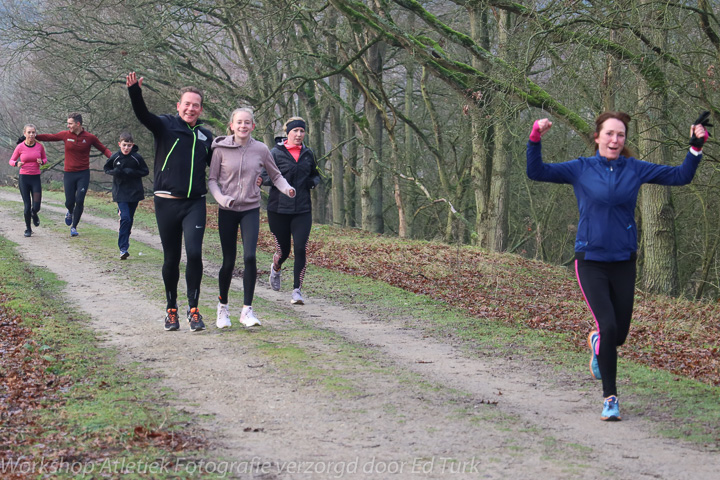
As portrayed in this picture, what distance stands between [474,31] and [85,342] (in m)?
14.5

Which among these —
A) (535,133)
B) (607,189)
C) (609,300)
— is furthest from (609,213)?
(535,133)

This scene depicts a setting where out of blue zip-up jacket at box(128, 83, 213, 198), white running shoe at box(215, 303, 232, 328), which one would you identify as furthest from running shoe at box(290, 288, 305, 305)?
blue zip-up jacket at box(128, 83, 213, 198)

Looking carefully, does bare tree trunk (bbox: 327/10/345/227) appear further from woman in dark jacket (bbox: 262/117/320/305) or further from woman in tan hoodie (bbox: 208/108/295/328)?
woman in tan hoodie (bbox: 208/108/295/328)

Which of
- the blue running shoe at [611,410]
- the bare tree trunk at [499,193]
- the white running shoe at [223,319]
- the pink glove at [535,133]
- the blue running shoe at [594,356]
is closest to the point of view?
the blue running shoe at [611,410]

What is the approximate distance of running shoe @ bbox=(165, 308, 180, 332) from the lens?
25.7 ft

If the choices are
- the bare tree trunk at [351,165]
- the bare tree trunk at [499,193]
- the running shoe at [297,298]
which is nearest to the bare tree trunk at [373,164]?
the bare tree trunk at [351,165]

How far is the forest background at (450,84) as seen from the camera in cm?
1247

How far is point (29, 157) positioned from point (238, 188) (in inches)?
364

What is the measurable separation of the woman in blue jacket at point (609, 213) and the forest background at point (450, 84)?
19.8ft

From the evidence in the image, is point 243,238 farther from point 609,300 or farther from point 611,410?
point 611,410

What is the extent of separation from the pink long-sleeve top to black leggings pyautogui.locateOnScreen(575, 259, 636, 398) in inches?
498

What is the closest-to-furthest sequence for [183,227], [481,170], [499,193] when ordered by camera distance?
[183,227] → [499,193] → [481,170]

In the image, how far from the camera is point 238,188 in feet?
25.2

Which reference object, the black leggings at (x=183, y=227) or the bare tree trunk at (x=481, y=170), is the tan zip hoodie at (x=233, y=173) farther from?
the bare tree trunk at (x=481, y=170)
